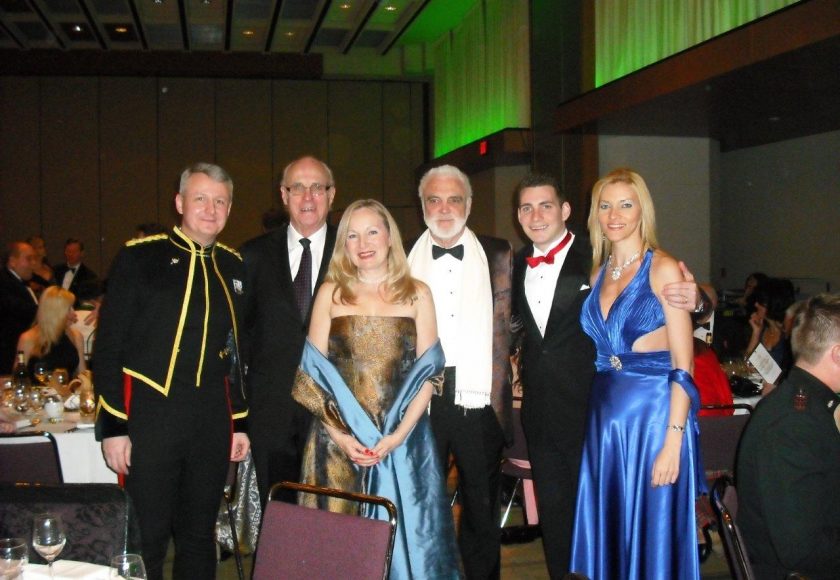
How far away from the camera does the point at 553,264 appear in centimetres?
326

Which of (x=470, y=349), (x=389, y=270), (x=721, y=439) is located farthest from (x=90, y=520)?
(x=721, y=439)

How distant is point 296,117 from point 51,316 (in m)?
9.24

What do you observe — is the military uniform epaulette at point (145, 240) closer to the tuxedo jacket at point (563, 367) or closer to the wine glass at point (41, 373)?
the tuxedo jacket at point (563, 367)

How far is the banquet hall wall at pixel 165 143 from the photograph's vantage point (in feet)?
42.2

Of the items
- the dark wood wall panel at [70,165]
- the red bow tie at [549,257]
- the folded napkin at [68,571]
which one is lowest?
the folded napkin at [68,571]

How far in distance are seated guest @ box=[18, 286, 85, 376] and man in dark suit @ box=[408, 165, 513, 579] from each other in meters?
2.60

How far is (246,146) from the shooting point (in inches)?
529

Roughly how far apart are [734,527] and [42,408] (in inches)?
134

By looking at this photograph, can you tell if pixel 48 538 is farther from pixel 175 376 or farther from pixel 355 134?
pixel 355 134

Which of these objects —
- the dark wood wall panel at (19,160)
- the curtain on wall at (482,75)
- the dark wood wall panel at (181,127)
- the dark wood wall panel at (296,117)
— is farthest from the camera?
the dark wood wall panel at (296,117)

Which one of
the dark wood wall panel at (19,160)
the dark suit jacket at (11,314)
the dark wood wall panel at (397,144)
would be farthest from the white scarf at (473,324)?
the dark wood wall panel at (19,160)

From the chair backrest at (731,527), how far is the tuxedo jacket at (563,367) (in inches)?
34.5

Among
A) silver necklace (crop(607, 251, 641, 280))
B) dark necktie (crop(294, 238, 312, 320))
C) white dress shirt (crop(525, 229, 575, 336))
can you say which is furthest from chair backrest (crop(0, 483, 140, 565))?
silver necklace (crop(607, 251, 641, 280))

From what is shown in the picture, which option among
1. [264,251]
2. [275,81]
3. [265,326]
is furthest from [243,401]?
[275,81]
